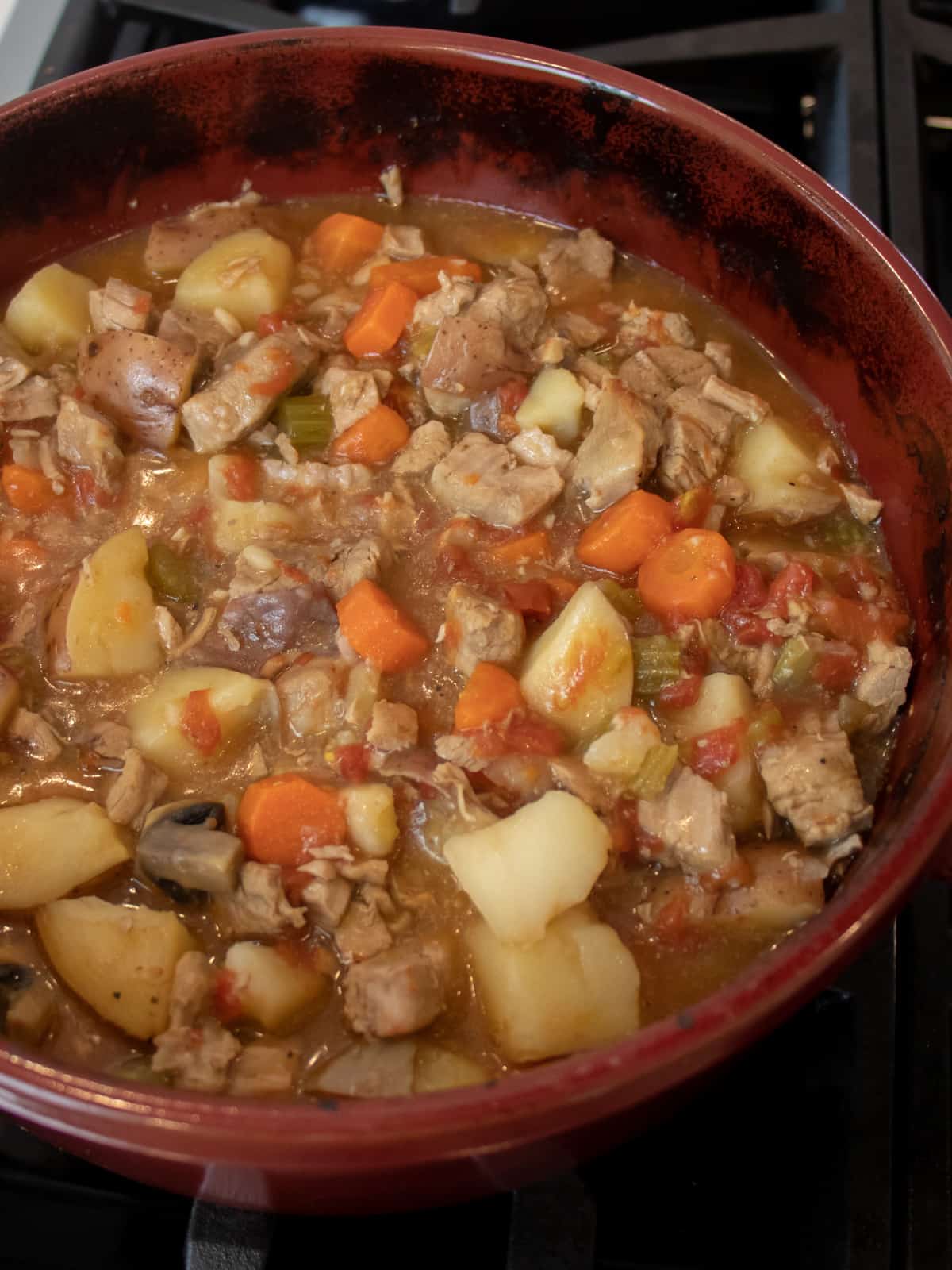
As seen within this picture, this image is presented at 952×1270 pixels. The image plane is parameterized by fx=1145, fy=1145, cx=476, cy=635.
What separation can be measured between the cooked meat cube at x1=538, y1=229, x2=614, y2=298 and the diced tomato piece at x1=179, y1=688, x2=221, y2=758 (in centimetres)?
138

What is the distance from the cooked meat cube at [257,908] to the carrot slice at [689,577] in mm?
895

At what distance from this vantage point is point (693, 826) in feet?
6.17

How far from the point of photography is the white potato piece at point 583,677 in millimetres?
2062

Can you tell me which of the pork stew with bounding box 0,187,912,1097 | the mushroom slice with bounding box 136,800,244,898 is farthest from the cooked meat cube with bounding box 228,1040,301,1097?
the mushroom slice with bounding box 136,800,244,898

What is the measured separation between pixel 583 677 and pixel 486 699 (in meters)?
0.18

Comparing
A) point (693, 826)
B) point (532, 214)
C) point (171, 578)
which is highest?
point (532, 214)

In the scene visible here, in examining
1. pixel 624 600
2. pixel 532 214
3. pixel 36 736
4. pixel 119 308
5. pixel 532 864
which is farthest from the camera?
pixel 532 214

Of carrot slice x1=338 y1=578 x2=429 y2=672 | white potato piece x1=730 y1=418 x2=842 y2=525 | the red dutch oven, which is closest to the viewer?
the red dutch oven

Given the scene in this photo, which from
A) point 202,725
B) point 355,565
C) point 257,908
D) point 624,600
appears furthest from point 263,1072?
point 624,600

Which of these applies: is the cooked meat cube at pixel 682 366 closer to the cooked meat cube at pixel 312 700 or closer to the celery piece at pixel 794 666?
the celery piece at pixel 794 666

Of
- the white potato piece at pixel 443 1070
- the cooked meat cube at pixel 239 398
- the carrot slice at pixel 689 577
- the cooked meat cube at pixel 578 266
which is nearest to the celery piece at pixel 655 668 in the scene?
the carrot slice at pixel 689 577

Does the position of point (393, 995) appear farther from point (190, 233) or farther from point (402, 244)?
point (190, 233)

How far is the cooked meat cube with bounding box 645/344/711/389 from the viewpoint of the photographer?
259 centimetres

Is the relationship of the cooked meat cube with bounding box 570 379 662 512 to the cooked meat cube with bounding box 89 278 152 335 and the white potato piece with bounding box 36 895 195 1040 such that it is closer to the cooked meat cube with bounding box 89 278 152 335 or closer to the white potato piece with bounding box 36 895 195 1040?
the cooked meat cube with bounding box 89 278 152 335
